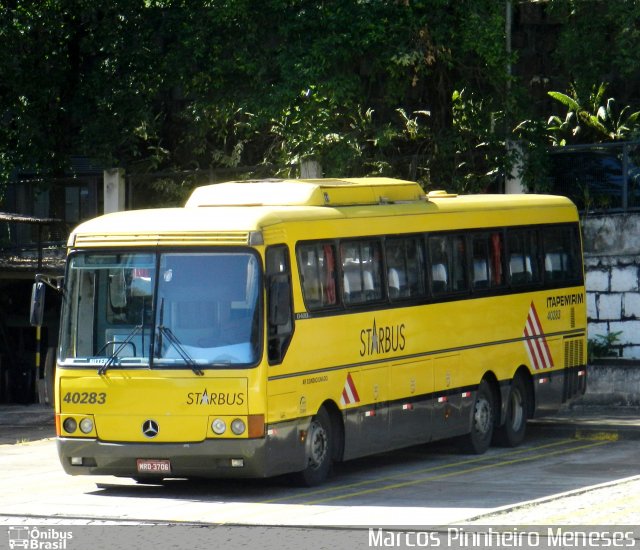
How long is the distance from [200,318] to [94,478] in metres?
2.99

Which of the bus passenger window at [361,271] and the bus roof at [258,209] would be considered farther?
the bus passenger window at [361,271]

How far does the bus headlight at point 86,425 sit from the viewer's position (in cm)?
1502

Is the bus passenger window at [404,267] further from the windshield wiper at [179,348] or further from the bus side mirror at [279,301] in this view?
the windshield wiper at [179,348]

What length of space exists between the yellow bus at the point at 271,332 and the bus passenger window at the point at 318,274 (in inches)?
0.8

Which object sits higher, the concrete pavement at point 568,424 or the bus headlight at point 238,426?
the bus headlight at point 238,426

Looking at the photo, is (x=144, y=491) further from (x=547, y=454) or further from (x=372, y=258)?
(x=547, y=454)

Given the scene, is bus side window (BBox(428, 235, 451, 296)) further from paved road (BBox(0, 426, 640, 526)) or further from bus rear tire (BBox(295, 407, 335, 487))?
bus rear tire (BBox(295, 407, 335, 487))

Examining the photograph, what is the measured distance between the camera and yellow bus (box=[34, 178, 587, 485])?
14703mm

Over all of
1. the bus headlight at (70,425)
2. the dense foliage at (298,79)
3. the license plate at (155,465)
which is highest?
the dense foliage at (298,79)

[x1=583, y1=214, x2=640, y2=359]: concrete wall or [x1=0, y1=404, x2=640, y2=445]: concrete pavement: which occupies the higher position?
[x1=583, y1=214, x2=640, y2=359]: concrete wall

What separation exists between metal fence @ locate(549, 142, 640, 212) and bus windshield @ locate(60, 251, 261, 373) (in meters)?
12.0

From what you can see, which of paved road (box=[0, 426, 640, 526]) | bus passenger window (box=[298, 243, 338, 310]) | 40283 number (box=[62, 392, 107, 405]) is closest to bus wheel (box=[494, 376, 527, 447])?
paved road (box=[0, 426, 640, 526])
